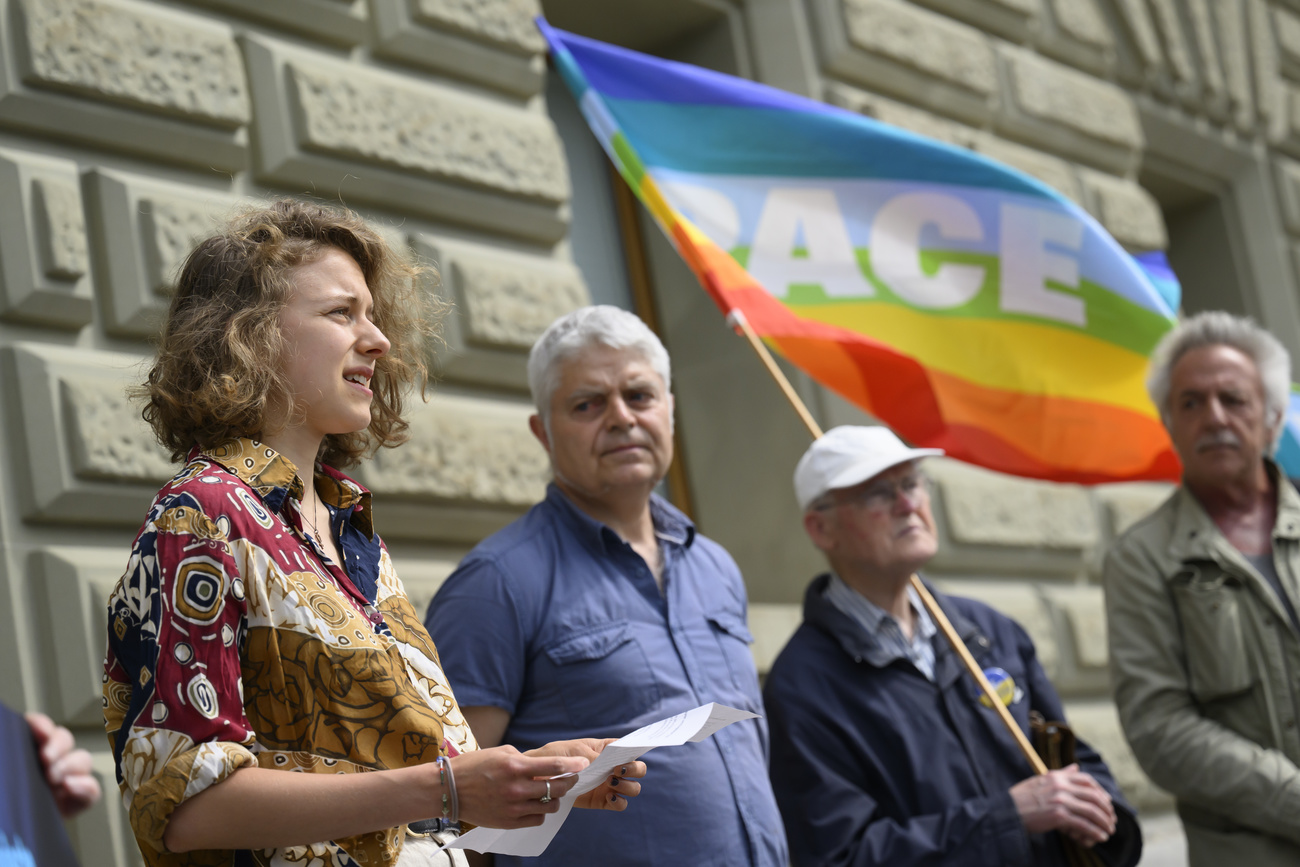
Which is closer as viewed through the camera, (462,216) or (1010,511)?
(462,216)

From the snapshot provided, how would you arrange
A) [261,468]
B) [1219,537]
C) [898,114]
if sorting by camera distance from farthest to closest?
[898,114]
[1219,537]
[261,468]

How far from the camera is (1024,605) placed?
4.98 m

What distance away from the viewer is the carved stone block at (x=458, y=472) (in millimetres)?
3295

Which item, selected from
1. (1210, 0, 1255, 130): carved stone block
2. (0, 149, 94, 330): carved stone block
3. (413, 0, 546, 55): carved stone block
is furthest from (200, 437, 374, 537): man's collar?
Answer: (1210, 0, 1255, 130): carved stone block

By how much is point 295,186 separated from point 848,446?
4.92 ft

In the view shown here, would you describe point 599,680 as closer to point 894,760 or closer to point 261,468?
point 894,760

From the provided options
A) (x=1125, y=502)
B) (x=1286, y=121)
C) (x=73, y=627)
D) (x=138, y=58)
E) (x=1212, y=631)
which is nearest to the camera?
(x=73, y=627)

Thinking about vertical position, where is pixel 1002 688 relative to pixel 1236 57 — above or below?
below

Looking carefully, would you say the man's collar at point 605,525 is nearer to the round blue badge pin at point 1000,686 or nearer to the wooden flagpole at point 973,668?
the wooden flagpole at point 973,668

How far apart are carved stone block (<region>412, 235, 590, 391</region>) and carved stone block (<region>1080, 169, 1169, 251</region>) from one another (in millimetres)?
3237

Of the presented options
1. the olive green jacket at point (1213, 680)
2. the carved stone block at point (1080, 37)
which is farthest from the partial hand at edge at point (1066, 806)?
the carved stone block at point (1080, 37)

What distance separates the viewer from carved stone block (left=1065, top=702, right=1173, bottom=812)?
498cm

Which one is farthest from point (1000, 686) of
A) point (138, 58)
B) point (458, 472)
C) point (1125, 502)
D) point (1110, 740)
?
point (1125, 502)

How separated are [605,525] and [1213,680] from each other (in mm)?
1664
